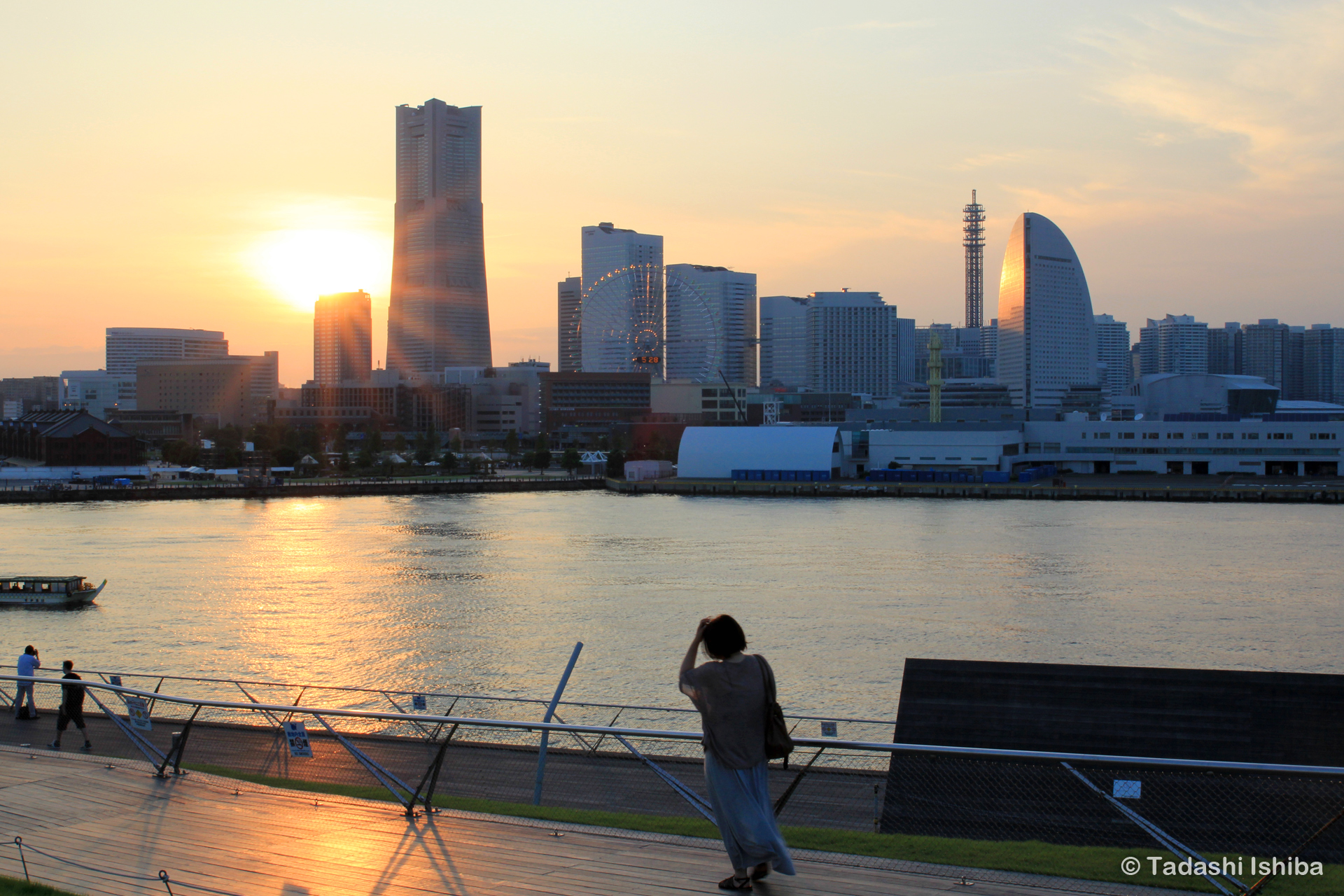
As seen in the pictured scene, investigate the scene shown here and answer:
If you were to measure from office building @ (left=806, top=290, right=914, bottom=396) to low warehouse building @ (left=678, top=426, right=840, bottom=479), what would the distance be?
106 metres

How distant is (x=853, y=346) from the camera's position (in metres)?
170

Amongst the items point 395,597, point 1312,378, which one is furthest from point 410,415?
point 1312,378

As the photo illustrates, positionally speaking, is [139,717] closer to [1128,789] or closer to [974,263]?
[1128,789]

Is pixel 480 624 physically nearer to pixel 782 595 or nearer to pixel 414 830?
pixel 782 595

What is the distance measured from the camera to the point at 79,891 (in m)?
4.05

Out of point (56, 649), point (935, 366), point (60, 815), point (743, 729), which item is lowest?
point (56, 649)

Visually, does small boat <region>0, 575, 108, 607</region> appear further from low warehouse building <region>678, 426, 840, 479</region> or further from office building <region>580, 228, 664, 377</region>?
office building <region>580, 228, 664, 377</region>

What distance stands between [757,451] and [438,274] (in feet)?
446

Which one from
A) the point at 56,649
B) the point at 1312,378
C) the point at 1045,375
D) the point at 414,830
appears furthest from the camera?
the point at 1312,378

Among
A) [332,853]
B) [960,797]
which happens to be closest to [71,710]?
[332,853]

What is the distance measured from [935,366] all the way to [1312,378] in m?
134

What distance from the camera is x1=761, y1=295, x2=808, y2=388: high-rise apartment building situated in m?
176

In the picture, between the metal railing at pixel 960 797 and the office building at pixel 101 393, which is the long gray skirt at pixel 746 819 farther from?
the office building at pixel 101 393

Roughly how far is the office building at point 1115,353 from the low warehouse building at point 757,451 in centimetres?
13776
